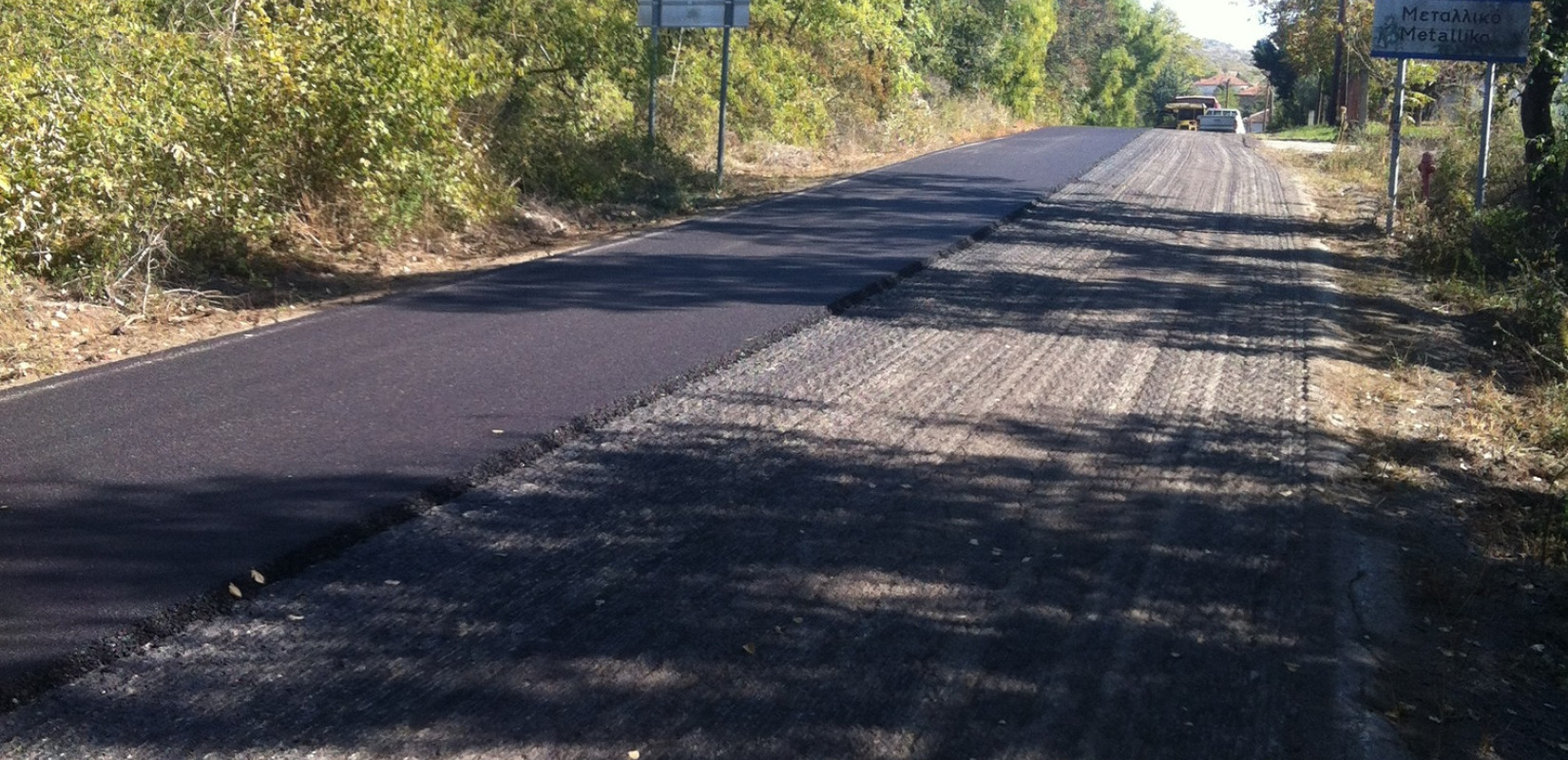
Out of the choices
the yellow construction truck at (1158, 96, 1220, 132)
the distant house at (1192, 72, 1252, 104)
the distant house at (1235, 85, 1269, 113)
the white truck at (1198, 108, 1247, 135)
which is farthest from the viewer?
the distant house at (1192, 72, 1252, 104)

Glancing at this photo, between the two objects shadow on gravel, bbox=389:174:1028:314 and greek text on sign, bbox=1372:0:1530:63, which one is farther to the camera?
greek text on sign, bbox=1372:0:1530:63

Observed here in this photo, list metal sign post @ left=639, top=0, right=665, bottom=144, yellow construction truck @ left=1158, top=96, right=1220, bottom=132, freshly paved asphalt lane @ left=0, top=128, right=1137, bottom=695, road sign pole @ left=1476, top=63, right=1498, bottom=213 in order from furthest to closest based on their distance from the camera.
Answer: yellow construction truck @ left=1158, top=96, right=1220, bottom=132, metal sign post @ left=639, top=0, right=665, bottom=144, road sign pole @ left=1476, top=63, right=1498, bottom=213, freshly paved asphalt lane @ left=0, top=128, right=1137, bottom=695

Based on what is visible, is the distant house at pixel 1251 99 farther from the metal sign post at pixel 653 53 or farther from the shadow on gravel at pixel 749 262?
the shadow on gravel at pixel 749 262

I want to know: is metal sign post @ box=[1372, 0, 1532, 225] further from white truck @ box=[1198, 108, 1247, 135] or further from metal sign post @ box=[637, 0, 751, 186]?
white truck @ box=[1198, 108, 1247, 135]

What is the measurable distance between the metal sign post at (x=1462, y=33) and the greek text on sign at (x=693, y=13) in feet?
28.3

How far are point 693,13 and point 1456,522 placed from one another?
15296 mm

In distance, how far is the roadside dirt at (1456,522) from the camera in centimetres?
489

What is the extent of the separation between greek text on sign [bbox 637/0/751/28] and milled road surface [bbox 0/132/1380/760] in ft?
38.5

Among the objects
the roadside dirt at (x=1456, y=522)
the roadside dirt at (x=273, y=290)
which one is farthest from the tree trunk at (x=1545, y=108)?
the roadside dirt at (x=273, y=290)

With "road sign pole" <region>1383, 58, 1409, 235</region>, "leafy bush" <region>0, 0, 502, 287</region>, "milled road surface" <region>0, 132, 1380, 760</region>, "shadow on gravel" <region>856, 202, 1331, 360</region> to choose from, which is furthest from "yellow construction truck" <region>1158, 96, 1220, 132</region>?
"milled road surface" <region>0, 132, 1380, 760</region>

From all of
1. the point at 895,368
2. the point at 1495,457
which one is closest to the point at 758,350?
the point at 895,368

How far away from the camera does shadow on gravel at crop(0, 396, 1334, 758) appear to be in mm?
4324

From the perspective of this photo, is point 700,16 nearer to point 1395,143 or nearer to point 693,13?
point 693,13

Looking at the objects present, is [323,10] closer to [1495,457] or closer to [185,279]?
[185,279]
